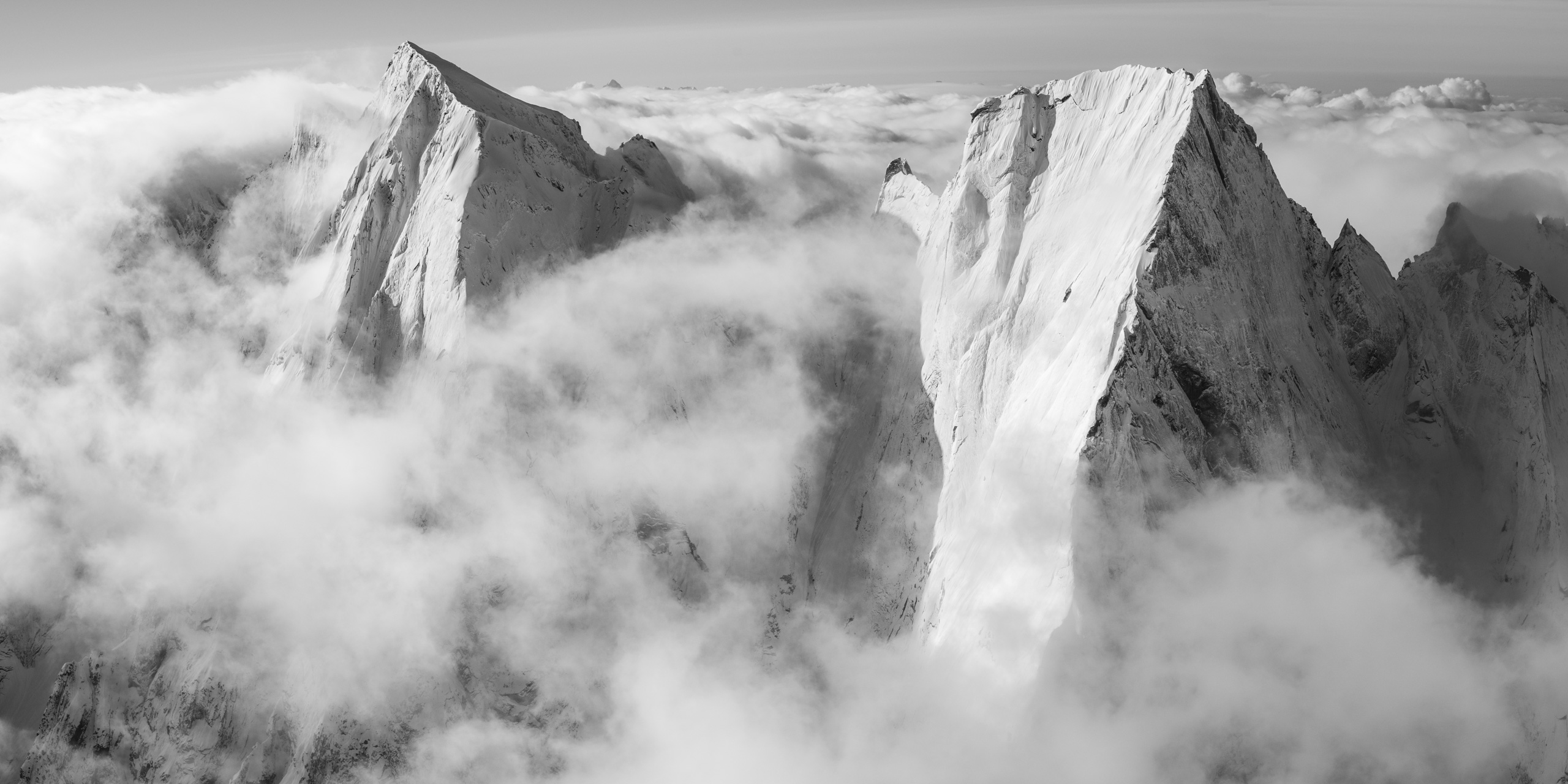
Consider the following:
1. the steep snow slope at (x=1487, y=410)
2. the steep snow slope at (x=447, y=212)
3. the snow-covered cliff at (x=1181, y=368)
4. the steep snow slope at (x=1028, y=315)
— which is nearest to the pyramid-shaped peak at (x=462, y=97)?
the steep snow slope at (x=447, y=212)

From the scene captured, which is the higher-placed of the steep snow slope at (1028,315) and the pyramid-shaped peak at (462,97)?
the pyramid-shaped peak at (462,97)

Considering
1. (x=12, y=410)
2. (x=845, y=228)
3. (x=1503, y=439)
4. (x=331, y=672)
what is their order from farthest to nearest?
(x=12, y=410) → (x=845, y=228) → (x=331, y=672) → (x=1503, y=439)

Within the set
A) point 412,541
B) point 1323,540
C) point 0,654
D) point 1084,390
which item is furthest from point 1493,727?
point 0,654

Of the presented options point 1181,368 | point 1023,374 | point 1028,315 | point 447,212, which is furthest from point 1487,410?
point 447,212

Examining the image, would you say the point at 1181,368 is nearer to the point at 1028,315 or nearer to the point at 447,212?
the point at 1028,315

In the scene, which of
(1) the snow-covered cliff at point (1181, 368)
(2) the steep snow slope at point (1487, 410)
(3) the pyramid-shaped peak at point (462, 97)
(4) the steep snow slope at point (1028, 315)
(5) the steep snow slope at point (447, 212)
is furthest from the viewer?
(3) the pyramid-shaped peak at point (462, 97)

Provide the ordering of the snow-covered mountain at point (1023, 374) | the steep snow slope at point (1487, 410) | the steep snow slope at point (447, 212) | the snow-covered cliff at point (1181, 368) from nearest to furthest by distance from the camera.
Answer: the snow-covered cliff at point (1181, 368) < the snow-covered mountain at point (1023, 374) < the steep snow slope at point (1487, 410) < the steep snow slope at point (447, 212)

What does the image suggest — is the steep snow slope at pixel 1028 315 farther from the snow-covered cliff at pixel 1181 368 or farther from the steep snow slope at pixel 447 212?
the steep snow slope at pixel 447 212

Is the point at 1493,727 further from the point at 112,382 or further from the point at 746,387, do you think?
the point at 112,382
